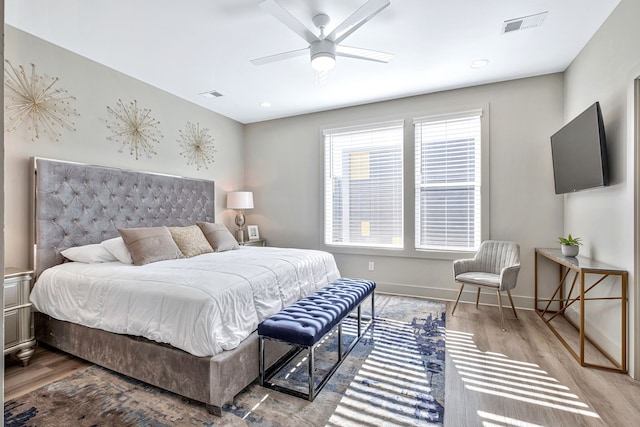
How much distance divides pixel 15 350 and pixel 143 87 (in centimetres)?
290

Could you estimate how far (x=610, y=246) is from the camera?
8.18ft

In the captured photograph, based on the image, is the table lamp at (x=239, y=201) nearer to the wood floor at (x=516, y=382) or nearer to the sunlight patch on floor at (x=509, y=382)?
the wood floor at (x=516, y=382)

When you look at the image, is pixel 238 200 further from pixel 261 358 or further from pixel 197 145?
pixel 261 358

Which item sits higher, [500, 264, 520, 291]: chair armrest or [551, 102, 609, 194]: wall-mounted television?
[551, 102, 609, 194]: wall-mounted television

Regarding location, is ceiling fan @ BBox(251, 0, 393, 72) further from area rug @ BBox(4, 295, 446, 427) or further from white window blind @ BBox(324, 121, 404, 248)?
area rug @ BBox(4, 295, 446, 427)

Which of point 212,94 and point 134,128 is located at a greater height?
point 212,94

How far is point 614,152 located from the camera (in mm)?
2469

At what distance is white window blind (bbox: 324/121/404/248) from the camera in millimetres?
4301

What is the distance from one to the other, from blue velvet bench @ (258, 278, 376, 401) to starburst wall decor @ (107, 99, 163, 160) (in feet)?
8.99

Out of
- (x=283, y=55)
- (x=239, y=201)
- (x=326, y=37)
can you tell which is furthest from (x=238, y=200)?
(x=326, y=37)

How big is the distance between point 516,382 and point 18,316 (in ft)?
12.3

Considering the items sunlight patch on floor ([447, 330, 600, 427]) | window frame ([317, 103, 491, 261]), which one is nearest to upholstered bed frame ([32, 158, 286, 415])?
sunlight patch on floor ([447, 330, 600, 427])

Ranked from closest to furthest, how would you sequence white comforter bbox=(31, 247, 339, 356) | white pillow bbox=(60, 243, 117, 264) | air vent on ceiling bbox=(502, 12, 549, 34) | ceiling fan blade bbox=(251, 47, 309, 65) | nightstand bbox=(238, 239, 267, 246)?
white comforter bbox=(31, 247, 339, 356) → air vent on ceiling bbox=(502, 12, 549, 34) → ceiling fan blade bbox=(251, 47, 309, 65) → white pillow bbox=(60, 243, 117, 264) → nightstand bbox=(238, 239, 267, 246)

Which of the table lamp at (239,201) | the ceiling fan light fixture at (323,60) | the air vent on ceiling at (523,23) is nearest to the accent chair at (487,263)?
the air vent on ceiling at (523,23)
